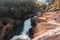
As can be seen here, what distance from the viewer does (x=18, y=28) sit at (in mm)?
8781

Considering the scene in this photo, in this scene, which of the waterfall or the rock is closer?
the rock

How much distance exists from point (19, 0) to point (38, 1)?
4238mm

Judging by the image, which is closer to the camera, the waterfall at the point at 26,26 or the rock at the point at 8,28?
the rock at the point at 8,28

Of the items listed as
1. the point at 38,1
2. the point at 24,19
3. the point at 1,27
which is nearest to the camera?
the point at 1,27

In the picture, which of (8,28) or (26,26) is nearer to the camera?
(8,28)

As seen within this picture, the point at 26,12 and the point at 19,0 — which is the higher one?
the point at 19,0

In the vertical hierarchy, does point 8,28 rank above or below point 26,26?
above

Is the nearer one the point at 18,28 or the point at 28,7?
the point at 18,28

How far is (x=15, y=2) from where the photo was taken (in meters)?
9.88

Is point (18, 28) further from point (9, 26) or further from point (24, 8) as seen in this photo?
point (24, 8)

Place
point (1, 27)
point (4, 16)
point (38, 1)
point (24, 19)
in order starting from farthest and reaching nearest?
point (38, 1) < point (24, 19) < point (4, 16) < point (1, 27)

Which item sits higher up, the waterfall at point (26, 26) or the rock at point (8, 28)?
the rock at point (8, 28)

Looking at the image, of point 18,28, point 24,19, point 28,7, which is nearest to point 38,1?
point 28,7

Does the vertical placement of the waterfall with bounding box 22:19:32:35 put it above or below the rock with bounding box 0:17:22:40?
below
